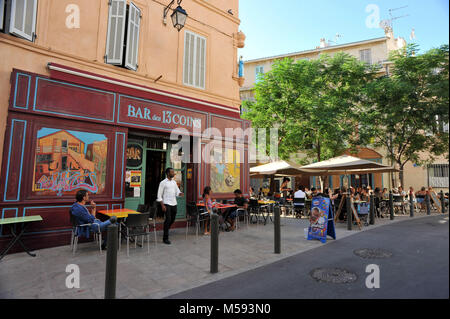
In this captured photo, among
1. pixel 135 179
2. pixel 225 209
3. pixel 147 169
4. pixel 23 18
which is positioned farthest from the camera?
pixel 147 169

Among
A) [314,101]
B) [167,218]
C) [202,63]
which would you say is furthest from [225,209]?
[314,101]

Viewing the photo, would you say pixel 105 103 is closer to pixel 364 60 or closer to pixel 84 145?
pixel 84 145

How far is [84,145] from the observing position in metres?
6.65

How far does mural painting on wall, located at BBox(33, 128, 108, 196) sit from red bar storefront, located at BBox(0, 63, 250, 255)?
0.06 ft

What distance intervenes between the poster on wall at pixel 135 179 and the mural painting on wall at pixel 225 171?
2450 mm

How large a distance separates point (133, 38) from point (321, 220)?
7576 millimetres

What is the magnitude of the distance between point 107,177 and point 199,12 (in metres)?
7.02

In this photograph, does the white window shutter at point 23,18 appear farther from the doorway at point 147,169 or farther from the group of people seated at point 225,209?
the group of people seated at point 225,209

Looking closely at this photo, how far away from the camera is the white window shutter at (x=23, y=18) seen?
599cm

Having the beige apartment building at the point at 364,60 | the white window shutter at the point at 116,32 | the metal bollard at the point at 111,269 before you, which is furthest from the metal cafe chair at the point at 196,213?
the beige apartment building at the point at 364,60

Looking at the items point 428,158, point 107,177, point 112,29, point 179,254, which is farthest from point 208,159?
point 428,158

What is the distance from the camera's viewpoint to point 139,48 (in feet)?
27.0
